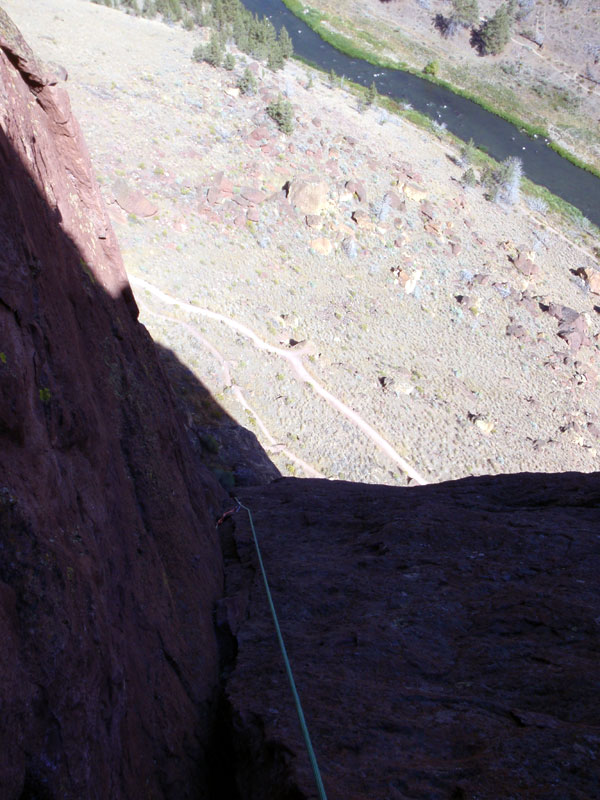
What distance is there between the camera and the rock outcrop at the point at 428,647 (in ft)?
13.9

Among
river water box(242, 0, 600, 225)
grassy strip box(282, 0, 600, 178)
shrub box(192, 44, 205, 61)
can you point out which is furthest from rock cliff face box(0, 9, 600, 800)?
grassy strip box(282, 0, 600, 178)

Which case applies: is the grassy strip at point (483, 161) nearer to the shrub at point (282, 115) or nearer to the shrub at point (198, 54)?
the shrub at point (198, 54)

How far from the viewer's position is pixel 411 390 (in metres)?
24.2

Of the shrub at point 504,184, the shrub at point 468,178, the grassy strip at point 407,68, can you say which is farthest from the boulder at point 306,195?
the grassy strip at point 407,68

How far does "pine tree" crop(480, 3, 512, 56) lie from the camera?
64.9 meters

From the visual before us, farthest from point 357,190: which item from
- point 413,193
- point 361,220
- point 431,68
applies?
point 431,68

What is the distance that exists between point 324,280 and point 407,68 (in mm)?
46197

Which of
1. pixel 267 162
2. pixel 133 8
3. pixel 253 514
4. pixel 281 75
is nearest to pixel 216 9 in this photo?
pixel 133 8

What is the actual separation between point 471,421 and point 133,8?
4316cm

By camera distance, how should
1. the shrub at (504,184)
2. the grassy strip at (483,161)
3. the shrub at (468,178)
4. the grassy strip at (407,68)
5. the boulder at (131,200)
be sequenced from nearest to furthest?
the boulder at (131,200) < the shrub at (468,178) < the shrub at (504,184) < the grassy strip at (483,161) < the grassy strip at (407,68)

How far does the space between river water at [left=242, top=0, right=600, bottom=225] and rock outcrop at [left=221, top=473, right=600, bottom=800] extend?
46.8m

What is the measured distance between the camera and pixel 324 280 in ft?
89.8

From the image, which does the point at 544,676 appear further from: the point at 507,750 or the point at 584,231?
the point at 584,231

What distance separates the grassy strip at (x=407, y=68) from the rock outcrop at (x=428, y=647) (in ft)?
183
